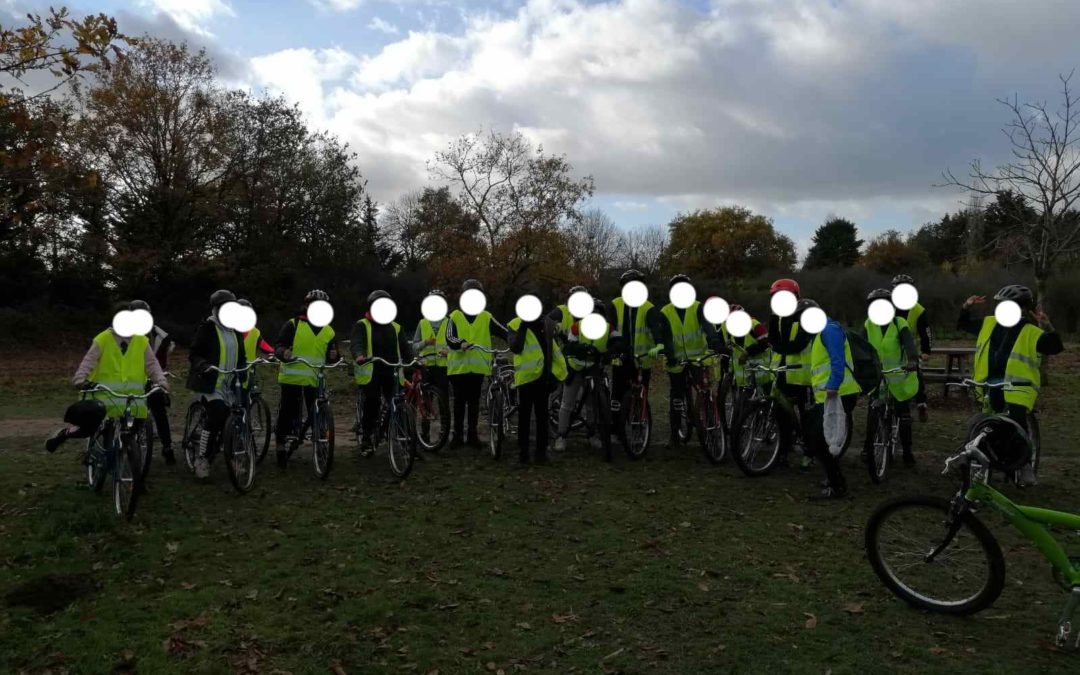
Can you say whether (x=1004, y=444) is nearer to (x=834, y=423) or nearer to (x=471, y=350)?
(x=834, y=423)

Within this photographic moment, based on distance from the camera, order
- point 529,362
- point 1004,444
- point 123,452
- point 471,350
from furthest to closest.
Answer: point 471,350
point 529,362
point 123,452
point 1004,444

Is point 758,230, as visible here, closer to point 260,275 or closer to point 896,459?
point 260,275

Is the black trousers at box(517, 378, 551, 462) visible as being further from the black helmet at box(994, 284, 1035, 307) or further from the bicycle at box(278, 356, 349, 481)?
the black helmet at box(994, 284, 1035, 307)

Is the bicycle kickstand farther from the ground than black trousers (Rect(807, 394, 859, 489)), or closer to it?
closer to it

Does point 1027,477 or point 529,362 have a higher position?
point 529,362

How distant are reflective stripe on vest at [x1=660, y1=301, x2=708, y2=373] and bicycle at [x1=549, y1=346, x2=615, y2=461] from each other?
2.43 feet

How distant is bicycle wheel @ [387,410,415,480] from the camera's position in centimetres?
872

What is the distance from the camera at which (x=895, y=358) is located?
8.91 metres

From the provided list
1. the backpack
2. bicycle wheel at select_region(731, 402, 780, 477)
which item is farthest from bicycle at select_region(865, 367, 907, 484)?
bicycle wheel at select_region(731, 402, 780, 477)

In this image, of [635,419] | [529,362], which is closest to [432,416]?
[529,362]

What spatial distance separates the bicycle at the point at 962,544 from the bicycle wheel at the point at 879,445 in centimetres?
316

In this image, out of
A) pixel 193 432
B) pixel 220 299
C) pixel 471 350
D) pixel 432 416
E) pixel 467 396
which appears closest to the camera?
pixel 220 299

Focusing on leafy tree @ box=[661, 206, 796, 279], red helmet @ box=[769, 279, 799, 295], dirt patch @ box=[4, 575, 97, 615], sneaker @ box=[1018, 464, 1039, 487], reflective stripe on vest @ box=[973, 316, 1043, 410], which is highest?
leafy tree @ box=[661, 206, 796, 279]

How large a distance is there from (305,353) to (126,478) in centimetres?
243
